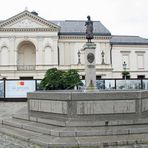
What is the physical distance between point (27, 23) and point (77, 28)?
1142 centimetres

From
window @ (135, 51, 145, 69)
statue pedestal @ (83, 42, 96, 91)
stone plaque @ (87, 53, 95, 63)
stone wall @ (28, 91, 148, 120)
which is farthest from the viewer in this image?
window @ (135, 51, 145, 69)

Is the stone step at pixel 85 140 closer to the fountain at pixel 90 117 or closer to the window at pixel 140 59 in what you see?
the fountain at pixel 90 117

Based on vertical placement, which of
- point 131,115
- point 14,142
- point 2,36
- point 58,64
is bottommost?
point 14,142

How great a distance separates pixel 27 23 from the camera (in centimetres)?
5325

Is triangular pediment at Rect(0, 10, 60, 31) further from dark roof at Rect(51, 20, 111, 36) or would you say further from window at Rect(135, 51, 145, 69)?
window at Rect(135, 51, 145, 69)

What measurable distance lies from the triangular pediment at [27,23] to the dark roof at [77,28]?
4085 mm

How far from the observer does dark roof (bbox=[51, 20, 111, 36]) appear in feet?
187

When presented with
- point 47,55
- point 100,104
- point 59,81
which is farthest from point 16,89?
point 47,55

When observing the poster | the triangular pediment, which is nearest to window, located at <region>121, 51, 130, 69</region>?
the triangular pediment

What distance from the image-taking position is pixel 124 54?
61.0 metres

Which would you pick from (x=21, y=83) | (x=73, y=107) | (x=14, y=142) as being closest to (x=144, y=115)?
(x=73, y=107)

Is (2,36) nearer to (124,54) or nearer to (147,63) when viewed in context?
(124,54)

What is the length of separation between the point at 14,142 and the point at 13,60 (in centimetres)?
4515

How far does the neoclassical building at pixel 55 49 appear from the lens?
52.8m
